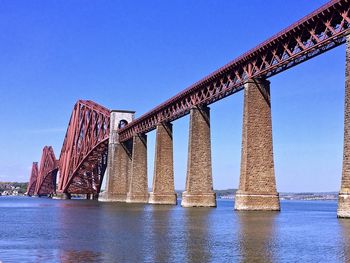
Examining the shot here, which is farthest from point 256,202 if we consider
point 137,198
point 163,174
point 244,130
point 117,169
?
point 117,169

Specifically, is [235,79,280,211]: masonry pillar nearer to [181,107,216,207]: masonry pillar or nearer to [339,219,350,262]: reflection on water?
[181,107,216,207]: masonry pillar

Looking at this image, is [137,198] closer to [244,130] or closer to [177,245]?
[244,130]

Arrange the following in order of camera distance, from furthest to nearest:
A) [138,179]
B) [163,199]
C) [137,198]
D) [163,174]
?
[138,179] → [137,198] → [163,199] → [163,174]

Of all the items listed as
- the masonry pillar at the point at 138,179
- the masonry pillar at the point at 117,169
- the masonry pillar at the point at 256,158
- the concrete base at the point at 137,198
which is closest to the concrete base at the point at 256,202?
the masonry pillar at the point at 256,158

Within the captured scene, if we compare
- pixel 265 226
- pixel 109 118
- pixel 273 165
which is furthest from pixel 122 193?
pixel 265 226

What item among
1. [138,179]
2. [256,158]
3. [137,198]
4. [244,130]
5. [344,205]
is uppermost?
[244,130]

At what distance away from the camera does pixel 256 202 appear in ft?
162

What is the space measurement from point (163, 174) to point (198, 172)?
13024mm

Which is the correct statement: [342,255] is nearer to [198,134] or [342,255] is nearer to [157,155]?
[198,134]

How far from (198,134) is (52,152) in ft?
442

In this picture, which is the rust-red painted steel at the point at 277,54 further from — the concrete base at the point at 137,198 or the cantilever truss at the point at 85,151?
the cantilever truss at the point at 85,151

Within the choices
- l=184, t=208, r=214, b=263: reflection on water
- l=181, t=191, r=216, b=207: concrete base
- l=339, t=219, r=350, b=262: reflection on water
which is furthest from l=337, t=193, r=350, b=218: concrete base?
l=181, t=191, r=216, b=207: concrete base

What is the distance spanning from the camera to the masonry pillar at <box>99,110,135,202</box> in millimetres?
100000

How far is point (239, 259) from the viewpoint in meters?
19.1
